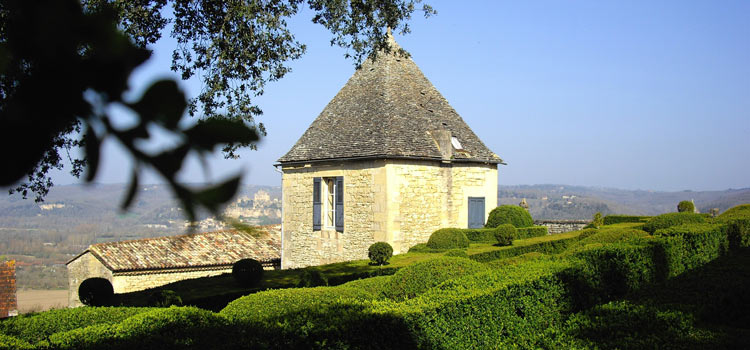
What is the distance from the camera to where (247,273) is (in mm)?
12648

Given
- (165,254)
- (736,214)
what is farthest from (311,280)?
(736,214)

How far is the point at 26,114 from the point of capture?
843 millimetres

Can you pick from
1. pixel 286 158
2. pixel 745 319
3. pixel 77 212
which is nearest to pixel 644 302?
pixel 745 319

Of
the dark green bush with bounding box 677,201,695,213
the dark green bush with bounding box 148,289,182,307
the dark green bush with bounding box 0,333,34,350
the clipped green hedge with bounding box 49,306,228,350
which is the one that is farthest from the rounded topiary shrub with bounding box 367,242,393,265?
the dark green bush with bounding box 677,201,695,213

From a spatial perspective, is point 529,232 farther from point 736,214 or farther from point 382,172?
point 736,214

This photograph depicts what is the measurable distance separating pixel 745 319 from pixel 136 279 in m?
18.1

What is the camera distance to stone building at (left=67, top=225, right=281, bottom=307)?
20.2 m

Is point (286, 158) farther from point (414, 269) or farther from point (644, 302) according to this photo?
point (644, 302)

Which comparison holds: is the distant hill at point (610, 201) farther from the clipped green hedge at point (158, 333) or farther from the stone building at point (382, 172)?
the clipped green hedge at point (158, 333)

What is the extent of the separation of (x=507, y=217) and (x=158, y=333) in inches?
621

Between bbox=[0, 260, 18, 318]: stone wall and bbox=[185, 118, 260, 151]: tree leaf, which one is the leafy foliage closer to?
bbox=[185, 118, 260, 151]: tree leaf

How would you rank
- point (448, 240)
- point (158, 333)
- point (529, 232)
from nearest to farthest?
point (158, 333) → point (448, 240) → point (529, 232)

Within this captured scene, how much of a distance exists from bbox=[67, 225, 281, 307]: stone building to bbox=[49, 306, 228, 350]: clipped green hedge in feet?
41.7

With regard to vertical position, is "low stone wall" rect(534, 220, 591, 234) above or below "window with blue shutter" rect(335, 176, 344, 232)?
below
